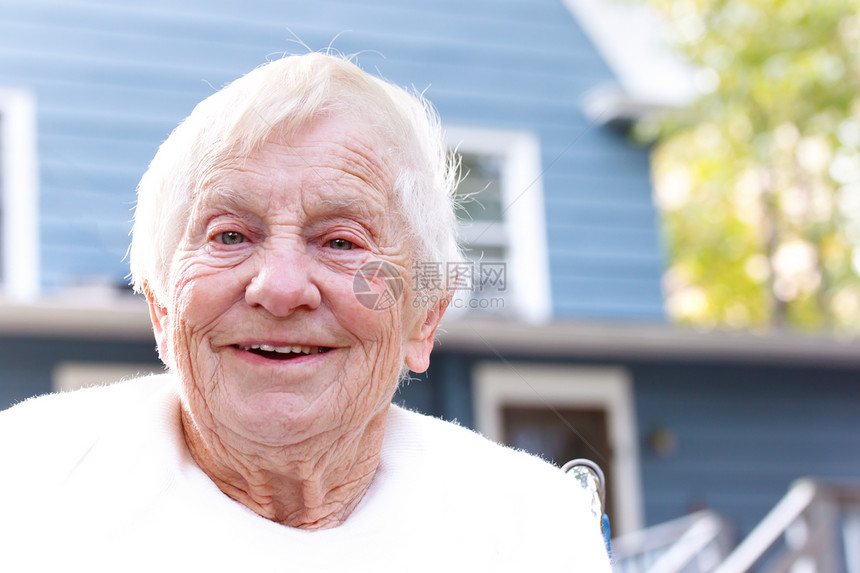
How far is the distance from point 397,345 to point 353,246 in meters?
0.21

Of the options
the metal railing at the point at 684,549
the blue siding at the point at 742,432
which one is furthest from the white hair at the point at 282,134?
the blue siding at the point at 742,432

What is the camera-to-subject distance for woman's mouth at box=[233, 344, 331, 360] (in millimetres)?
1535

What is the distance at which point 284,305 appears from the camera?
58.4 inches

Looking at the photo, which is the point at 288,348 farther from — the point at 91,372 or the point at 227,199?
the point at 91,372

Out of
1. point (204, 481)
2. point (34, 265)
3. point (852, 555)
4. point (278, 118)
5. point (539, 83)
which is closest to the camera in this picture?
point (278, 118)

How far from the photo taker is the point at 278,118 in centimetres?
155

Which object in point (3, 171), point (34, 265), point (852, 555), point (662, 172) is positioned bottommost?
point (852, 555)

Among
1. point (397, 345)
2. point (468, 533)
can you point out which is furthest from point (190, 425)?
point (468, 533)

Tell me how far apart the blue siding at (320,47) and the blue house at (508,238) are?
1cm

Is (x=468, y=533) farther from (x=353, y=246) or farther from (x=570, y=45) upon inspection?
(x=570, y=45)

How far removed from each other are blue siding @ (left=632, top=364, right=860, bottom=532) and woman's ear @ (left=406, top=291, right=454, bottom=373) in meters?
5.42

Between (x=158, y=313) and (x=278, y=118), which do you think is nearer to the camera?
(x=278, y=118)

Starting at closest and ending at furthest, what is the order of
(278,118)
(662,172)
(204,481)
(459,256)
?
(278,118) < (204,481) < (459,256) < (662,172)

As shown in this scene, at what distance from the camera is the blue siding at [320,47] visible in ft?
20.8
